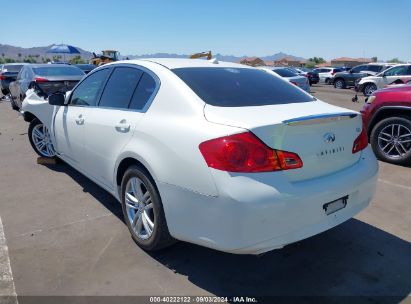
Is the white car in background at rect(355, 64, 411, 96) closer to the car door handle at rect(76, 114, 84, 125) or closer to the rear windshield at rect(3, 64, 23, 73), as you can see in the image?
the car door handle at rect(76, 114, 84, 125)

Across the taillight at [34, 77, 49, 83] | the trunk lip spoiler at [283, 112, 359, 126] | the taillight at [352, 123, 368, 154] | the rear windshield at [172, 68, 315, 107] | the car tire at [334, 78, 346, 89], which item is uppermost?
the rear windshield at [172, 68, 315, 107]

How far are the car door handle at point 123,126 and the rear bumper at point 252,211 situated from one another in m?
0.83

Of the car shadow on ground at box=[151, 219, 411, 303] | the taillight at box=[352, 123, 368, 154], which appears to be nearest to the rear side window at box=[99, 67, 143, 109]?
the car shadow on ground at box=[151, 219, 411, 303]

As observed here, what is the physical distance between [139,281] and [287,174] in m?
1.44

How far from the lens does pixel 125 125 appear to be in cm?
338

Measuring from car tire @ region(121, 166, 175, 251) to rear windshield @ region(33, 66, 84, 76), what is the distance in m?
7.99

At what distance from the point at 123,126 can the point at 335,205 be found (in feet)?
6.41

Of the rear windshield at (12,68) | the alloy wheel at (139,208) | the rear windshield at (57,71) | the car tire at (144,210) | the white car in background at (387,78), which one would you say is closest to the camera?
the car tire at (144,210)

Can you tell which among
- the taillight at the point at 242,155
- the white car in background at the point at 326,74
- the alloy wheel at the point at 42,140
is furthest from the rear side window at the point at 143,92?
the white car in background at the point at 326,74

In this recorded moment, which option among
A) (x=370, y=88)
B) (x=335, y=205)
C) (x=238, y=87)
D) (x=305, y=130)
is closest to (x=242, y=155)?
(x=305, y=130)

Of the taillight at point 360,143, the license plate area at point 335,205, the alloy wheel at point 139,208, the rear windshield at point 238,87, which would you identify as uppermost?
the rear windshield at point 238,87

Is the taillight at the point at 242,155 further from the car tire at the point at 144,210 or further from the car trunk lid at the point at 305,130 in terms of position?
the car tire at the point at 144,210

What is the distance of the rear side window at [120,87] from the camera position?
3.61 metres

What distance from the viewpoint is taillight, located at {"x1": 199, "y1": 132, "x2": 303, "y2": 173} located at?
245 centimetres
